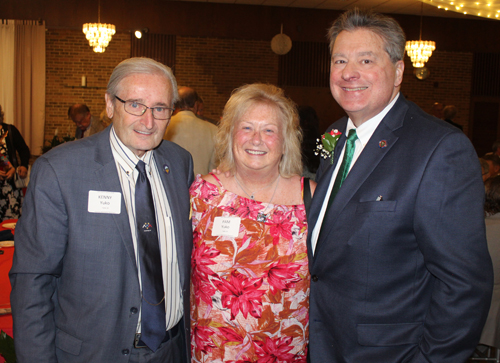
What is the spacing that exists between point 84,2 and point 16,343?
386 inches

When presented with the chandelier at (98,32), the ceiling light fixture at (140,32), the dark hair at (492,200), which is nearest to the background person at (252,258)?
the dark hair at (492,200)

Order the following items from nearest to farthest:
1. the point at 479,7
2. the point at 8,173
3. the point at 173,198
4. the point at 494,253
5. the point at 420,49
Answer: the point at 173,198
the point at 494,253
the point at 479,7
the point at 8,173
the point at 420,49

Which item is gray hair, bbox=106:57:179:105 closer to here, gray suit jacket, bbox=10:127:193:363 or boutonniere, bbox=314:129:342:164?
gray suit jacket, bbox=10:127:193:363

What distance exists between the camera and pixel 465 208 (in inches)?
53.3

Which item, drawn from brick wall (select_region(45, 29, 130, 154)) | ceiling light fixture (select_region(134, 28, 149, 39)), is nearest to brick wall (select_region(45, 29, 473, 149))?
brick wall (select_region(45, 29, 130, 154))

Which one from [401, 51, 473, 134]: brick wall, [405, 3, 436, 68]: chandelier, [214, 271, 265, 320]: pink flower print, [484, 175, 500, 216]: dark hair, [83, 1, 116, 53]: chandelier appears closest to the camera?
[214, 271, 265, 320]: pink flower print

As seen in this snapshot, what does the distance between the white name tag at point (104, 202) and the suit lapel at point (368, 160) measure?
836 millimetres

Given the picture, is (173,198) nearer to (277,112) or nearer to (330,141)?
(277,112)

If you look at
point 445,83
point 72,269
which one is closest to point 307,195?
point 72,269

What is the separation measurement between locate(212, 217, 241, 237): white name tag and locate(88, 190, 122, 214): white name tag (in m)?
0.51

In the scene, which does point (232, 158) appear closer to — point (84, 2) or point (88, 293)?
point (88, 293)

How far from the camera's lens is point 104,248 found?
5.23 ft

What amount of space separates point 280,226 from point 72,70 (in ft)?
30.6

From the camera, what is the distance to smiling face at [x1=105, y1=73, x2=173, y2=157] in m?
1.74
